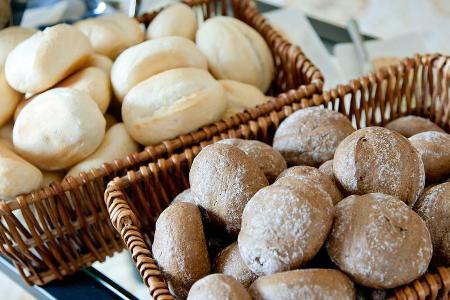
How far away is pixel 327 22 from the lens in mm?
1223

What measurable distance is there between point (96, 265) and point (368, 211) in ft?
1.39

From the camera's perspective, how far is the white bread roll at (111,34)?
88 cm

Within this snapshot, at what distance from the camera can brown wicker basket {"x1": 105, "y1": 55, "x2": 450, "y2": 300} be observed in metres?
0.57

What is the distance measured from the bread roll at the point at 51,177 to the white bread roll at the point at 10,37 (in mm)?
177

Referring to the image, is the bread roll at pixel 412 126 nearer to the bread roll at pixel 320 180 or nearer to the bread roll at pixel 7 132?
the bread roll at pixel 320 180

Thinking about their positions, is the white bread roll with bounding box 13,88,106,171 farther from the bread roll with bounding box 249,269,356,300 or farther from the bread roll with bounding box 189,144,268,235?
the bread roll with bounding box 249,269,356,300

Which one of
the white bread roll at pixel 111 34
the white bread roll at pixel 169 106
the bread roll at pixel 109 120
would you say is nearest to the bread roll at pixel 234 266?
the white bread roll at pixel 169 106

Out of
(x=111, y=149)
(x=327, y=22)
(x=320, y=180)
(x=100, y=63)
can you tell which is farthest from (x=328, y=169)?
(x=327, y=22)

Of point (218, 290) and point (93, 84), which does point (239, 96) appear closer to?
point (93, 84)

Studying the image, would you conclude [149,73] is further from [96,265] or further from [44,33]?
[96,265]

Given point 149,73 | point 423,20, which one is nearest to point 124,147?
point 149,73

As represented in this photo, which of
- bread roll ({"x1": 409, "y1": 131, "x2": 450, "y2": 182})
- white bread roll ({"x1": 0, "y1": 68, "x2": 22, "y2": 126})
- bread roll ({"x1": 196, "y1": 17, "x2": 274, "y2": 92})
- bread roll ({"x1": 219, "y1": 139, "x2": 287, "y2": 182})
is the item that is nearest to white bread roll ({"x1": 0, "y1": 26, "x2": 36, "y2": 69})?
white bread roll ({"x1": 0, "y1": 68, "x2": 22, "y2": 126})

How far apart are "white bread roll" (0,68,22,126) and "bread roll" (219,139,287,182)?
32cm

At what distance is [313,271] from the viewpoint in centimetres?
47
